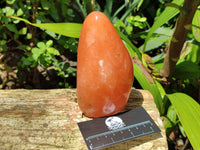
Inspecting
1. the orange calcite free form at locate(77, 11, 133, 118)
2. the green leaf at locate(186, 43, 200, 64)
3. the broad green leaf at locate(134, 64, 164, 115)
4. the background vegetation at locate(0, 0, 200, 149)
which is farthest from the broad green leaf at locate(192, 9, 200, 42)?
the orange calcite free form at locate(77, 11, 133, 118)

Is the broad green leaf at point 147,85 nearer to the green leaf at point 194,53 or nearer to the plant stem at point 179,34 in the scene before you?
the plant stem at point 179,34

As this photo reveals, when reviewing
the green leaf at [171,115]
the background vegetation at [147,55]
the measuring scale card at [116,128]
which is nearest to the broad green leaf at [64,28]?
the background vegetation at [147,55]

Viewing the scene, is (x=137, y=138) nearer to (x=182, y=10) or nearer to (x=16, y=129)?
(x=16, y=129)

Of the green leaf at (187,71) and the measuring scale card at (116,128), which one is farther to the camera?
the green leaf at (187,71)

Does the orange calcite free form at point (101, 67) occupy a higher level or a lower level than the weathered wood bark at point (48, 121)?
higher

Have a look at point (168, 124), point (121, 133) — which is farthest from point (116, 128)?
point (168, 124)

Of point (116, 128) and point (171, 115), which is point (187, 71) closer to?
point (171, 115)

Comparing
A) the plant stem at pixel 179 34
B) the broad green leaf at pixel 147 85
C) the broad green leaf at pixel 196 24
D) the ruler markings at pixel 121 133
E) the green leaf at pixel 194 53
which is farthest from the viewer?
the green leaf at pixel 194 53
